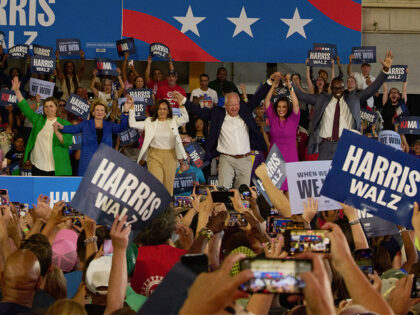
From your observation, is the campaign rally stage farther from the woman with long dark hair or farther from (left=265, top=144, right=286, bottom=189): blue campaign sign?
the woman with long dark hair

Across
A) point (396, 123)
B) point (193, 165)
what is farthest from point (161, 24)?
point (396, 123)

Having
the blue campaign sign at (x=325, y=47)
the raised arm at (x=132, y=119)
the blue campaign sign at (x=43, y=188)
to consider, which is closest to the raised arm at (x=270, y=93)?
the raised arm at (x=132, y=119)

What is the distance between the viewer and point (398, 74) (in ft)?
37.9

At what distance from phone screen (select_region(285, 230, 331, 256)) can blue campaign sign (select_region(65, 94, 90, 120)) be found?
287 inches

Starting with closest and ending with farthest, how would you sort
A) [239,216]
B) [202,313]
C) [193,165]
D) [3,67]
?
[202,313]
[239,216]
[193,165]
[3,67]

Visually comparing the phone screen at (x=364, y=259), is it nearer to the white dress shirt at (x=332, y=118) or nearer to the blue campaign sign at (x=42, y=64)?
the white dress shirt at (x=332, y=118)

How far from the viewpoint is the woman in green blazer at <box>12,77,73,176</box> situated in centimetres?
920

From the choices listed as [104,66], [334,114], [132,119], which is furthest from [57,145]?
[334,114]

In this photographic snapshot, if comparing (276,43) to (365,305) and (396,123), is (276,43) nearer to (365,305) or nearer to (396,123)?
(396,123)

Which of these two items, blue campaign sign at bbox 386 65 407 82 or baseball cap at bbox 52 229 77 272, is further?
blue campaign sign at bbox 386 65 407 82

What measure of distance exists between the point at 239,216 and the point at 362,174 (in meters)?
0.79

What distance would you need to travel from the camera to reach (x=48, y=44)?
11578 millimetres

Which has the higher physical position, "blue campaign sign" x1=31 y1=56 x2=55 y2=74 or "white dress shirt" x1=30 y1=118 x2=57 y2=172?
"blue campaign sign" x1=31 y1=56 x2=55 y2=74

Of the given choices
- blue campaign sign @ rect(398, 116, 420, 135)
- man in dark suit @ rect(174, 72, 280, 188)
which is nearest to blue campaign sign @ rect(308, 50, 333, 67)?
blue campaign sign @ rect(398, 116, 420, 135)
